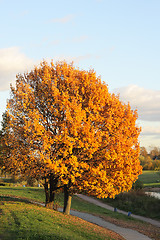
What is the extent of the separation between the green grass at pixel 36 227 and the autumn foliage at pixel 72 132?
7.43ft

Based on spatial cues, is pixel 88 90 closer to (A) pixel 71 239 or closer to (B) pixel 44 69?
(B) pixel 44 69

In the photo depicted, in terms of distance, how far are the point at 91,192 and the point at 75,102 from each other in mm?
5743

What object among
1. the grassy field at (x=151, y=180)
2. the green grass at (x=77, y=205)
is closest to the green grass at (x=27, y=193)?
the green grass at (x=77, y=205)

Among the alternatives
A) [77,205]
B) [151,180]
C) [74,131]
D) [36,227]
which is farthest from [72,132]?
[151,180]

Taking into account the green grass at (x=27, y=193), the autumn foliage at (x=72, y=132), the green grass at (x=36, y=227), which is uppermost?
the autumn foliage at (x=72, y=132)

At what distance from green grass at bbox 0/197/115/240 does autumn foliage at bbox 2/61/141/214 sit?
7.43 ft

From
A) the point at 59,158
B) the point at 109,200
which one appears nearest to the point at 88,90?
the point at 59,158

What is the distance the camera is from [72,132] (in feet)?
52.9

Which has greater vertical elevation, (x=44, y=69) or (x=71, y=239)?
(x=44, y=69)

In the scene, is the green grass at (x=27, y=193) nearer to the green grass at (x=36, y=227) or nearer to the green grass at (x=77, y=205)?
the green grass at (x=77, y=205)

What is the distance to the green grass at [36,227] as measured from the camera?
11.8 meters

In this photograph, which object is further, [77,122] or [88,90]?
[88,90]

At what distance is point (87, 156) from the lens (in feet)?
58.5

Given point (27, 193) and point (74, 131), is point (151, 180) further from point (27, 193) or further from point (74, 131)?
point (74, 131)
